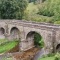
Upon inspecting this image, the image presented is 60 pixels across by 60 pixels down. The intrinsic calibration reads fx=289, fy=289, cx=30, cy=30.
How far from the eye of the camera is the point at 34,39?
74688 millimetres

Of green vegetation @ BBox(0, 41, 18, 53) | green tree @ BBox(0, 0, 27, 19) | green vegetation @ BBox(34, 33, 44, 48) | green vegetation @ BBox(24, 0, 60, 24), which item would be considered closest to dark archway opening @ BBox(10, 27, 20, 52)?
green vegetation @ BBox(0, 41, 18, 53)

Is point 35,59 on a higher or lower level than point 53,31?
lower

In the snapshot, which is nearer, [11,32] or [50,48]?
[50,48]

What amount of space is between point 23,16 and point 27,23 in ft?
47.4

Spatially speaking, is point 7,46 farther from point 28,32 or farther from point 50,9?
point 50,9

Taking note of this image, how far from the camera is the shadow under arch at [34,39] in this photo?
72375 millimetres

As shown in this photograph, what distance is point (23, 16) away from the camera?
277 feet

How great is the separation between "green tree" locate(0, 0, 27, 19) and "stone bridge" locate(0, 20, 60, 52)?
14.4 ft

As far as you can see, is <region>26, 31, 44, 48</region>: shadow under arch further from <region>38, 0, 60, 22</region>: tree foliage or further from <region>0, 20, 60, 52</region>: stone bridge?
<region>38, 0, 60, 22</region>: tree foliage

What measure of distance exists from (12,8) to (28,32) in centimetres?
1152

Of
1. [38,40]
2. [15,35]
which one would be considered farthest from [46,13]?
[15,35]

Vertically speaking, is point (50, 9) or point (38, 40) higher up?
point (50, 9)

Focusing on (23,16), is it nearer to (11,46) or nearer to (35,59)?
(11,46)

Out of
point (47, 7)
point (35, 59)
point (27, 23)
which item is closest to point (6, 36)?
point (27, 23)
